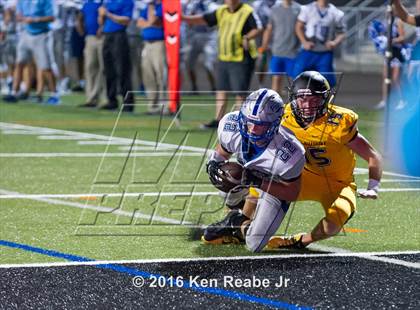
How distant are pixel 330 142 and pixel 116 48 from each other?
10.4m

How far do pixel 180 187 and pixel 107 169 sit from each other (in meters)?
1.24

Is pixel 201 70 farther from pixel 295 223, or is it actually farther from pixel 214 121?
pixel 295 223

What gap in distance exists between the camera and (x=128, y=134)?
14172 mm

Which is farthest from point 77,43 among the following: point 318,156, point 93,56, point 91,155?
point 318,156

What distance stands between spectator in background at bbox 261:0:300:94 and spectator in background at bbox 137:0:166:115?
164 centimetres

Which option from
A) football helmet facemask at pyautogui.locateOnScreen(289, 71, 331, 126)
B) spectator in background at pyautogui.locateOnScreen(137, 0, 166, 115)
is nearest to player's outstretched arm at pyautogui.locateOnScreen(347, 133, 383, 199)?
football helmet facemask at pyautogui.locateOnScreen(289, 71, 331, 126)

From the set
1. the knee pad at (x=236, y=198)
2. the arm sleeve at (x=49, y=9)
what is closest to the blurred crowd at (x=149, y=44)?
the arm sleeve at (x=49, y=9)

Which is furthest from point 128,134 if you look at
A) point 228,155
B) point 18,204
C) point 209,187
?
point 228,155

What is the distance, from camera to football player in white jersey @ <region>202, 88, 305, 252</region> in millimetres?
6598

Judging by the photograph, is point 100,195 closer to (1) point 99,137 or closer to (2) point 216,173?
(2) point 216,173

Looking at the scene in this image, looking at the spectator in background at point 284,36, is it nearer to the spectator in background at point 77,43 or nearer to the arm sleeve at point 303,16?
the arm sleeve at point 303,16

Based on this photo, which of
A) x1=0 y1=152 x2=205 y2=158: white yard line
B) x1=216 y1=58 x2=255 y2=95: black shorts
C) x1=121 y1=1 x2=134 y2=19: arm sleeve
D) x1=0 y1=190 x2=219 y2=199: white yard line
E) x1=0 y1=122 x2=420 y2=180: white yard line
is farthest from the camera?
x1=121 y1=1 x2=134 y2=19: arm sleeve

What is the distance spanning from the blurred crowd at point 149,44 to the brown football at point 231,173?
18.4ft

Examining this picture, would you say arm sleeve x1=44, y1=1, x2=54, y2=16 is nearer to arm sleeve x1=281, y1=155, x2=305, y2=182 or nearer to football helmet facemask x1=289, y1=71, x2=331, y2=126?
football helmet facemask x1=289, y1=71, x2=331, y2=126
